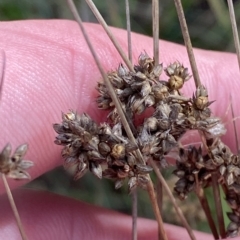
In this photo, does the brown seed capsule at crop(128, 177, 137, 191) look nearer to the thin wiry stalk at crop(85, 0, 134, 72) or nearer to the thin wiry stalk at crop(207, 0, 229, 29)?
the thin wiry stalk at crop(85, 0, 134, 72)

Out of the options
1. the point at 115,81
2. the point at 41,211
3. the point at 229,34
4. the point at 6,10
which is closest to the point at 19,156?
the point at 115,81


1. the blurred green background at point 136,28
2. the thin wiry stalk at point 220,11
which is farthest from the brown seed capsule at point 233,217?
the thin wiry stalk at point 220,11

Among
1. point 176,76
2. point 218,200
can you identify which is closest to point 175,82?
point 176,76

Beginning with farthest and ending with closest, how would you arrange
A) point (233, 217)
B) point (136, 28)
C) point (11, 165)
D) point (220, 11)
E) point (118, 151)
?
point (136, 28), point (220, 11), point (233, 217), point (118, 151), point (11, 165)

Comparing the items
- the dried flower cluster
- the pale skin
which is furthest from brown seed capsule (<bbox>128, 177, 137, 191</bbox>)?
the pale skin

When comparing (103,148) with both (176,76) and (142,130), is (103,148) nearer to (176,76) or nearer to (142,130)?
(142,130)

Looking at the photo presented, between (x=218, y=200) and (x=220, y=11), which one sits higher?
(x=220, y=11)
